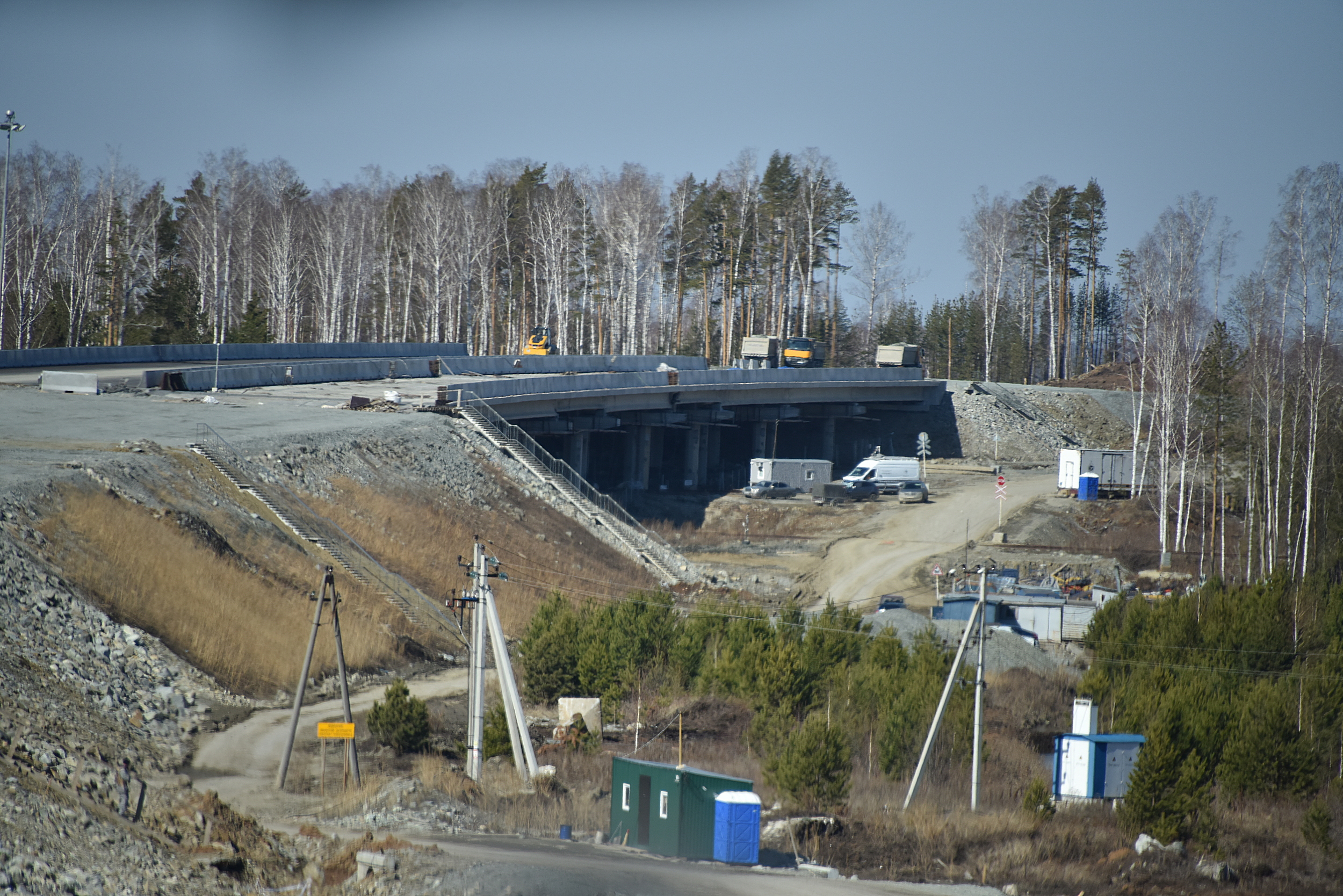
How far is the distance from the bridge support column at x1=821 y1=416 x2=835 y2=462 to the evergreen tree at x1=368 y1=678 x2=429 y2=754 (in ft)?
177

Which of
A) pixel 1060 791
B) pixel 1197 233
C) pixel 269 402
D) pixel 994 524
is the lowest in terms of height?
pixel 1060 791

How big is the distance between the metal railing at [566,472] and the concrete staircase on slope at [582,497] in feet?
0.07

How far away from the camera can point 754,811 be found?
67.2 feet

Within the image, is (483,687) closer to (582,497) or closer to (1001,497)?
(582,497)

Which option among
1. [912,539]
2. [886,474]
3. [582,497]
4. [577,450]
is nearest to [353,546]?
[582,497]

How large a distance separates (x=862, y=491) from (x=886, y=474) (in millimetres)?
1978

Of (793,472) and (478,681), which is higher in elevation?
(793,472)

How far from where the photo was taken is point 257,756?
25.1 m

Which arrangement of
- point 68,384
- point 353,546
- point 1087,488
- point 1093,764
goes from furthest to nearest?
point 1087,488, point 68,384, point 353,546, point 1093,764

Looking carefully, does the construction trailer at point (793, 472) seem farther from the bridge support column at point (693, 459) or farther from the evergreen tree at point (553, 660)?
the evergreen tree at point (553, 660)

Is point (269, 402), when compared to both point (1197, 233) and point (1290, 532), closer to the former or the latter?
point (1290, 532)

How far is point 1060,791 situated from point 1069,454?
119ft

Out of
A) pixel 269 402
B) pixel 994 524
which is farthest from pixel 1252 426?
pixel 269 402

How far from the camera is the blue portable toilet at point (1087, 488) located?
194ft
